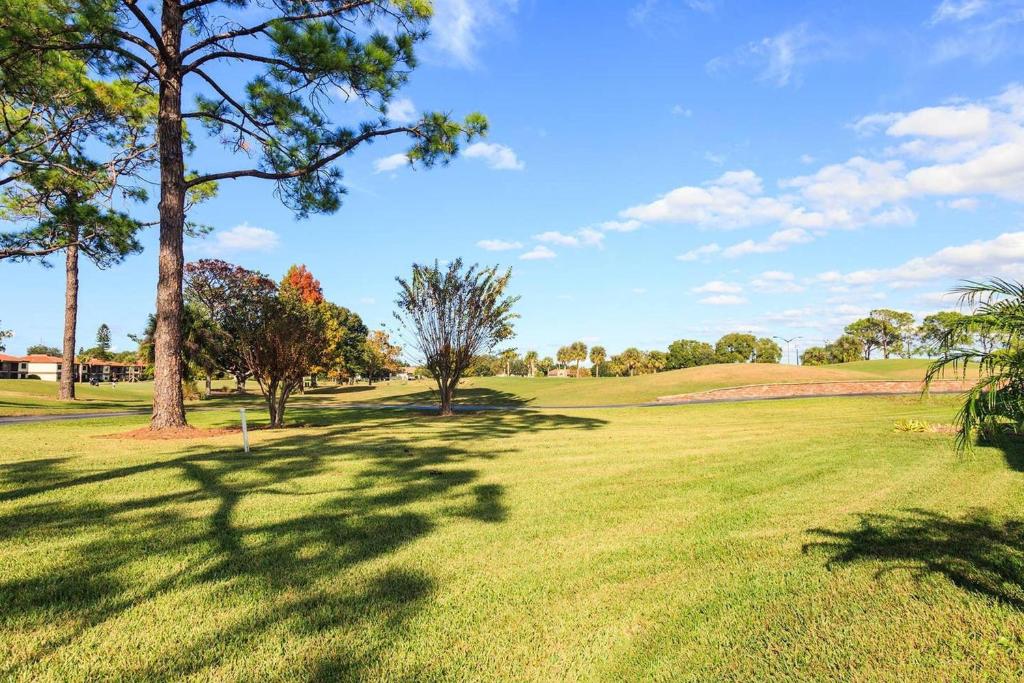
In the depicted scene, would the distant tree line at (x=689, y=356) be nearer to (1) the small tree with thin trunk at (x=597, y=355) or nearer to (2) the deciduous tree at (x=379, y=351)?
(1) the small tree with thin trunk at (x=597, y=355)

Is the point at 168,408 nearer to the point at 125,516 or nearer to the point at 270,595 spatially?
the point at 125,516

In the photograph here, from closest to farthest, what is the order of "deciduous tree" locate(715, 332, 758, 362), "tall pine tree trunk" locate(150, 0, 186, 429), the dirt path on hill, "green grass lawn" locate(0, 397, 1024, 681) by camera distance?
"green grass lawn" locate(0, 397, 1024, 681)
"tall pine tree trunk" locate(150, 0, 186, 429)
the dirt path on hill
"deciduous tree" locate(715, 332, 758, 362)

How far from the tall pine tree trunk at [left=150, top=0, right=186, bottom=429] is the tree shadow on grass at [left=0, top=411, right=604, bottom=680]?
433 centimetres

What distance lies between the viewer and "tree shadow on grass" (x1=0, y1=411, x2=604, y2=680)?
9.90 feet

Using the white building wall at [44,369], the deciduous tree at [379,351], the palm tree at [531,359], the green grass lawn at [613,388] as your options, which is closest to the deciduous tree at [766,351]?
the palm tree at [531,359]

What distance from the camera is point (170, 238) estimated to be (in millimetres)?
12664

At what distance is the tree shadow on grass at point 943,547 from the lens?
3.74 metres

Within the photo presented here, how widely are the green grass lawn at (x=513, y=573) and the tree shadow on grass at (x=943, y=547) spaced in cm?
3

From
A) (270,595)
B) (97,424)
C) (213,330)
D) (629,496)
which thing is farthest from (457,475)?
(213,330)

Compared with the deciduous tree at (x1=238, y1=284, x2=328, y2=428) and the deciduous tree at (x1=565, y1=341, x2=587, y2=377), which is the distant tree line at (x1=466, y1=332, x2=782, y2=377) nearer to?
the deciduous tree at (x1=565, y1=341, x2=587, y2=377)

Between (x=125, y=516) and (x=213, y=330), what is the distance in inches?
1412

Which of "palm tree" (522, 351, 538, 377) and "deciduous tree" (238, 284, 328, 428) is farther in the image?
"palm tree" (522, 351, 538, 377)

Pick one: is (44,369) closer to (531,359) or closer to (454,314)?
(531,359)

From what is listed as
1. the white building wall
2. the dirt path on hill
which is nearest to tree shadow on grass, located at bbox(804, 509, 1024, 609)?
the dirt path on hill
